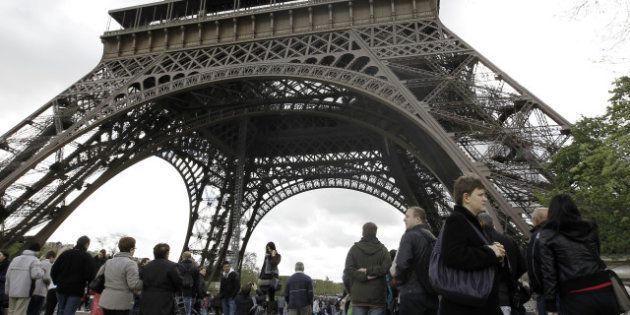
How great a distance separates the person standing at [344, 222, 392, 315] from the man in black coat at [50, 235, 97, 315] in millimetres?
3951

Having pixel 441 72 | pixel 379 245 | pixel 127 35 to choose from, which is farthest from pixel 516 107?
pixel 127 35

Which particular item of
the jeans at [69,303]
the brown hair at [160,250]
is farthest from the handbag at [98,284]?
the jeans at [69,303]

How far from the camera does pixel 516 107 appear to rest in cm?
1416

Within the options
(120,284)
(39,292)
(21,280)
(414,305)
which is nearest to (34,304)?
(39,292)

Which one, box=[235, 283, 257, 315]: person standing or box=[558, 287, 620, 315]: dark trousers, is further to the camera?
box=[235, 283, 257, 315]: person standing

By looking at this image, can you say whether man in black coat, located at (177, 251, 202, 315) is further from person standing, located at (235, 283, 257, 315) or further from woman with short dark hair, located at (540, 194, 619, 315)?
woman with short dark hair, located at (540, 194, 619, 315)

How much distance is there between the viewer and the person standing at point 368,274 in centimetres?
546

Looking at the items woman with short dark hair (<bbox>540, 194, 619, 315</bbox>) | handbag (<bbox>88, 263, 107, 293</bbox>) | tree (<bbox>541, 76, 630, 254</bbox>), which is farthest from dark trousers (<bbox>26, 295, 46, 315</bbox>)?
tree (<bbox>541, 76, 630, 254</bbox>)

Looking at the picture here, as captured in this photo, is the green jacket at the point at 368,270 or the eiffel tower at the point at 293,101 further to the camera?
the eiffel tower at the point at 293,101

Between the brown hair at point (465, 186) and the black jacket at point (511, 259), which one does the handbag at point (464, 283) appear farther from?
the black jacket at point (511, 259)

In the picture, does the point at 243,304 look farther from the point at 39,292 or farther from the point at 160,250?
the point at 160,250

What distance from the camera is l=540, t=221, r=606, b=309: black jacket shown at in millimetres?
3465

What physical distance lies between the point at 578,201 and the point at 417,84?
224 inches

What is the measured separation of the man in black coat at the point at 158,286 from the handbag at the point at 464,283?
420 centimetres
